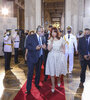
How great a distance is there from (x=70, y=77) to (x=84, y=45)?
1733 mm

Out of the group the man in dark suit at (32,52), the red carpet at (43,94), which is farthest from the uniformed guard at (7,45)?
the man in dark suit at (32,52)

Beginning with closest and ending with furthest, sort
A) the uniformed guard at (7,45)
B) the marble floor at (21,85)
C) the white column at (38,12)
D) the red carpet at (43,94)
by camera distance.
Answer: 1. the red carpet at (43,94)
2. the marble floor at (21,85)
3. the uniformed guard at (7,45)
4. the white column at (38,12)

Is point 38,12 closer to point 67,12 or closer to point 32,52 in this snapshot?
point 67,12

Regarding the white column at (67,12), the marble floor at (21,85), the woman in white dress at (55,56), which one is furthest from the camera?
the white column at (67,12)

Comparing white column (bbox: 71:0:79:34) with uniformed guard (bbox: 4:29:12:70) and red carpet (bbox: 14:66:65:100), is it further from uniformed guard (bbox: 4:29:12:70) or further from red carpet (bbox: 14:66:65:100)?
red carpet (bbox: 14:66:65:100)

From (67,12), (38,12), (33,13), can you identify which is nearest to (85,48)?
(38,12)

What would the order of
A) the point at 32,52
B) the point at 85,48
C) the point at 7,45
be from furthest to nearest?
the point at 7,45 < the point at 85,48 < the point at 32,52

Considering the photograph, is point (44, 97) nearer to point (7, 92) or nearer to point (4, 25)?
point (7, 92)

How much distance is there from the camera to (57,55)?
4.36m

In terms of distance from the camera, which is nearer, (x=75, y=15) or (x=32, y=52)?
(x=32, y=52)

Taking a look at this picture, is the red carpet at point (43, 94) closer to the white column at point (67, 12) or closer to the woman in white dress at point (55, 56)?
the woman in white dress at point (55, 56)

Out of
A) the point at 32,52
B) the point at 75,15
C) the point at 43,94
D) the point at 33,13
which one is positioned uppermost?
the point at 33,13

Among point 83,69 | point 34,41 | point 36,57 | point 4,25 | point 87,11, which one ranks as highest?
point 87,11

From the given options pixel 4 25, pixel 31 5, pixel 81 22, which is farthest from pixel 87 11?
pixel 4 25
